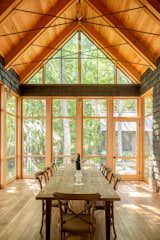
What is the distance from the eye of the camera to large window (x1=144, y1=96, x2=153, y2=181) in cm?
870

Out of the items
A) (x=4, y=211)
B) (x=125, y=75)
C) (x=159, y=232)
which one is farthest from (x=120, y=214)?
(x=125, y=75)

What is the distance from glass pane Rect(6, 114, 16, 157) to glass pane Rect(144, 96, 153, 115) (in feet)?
15.0

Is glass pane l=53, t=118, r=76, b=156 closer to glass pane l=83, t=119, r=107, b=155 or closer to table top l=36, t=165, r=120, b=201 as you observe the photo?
glass pane l=83, t=119, r=107, b=155

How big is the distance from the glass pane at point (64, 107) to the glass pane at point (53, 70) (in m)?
0.76

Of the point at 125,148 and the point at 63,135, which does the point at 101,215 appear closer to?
the point at 125,148

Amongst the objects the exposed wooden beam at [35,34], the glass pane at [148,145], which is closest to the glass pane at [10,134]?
the exposed wooden beam at [35,34]

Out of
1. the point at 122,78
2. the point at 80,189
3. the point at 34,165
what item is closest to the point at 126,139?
the point at 122,78

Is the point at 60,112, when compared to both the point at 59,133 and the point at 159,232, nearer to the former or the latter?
the point at 59,133

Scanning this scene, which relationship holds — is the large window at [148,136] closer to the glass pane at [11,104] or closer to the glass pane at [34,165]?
the glass pane at [34,165]

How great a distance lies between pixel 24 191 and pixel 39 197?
4339mm

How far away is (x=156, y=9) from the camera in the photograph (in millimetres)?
5477

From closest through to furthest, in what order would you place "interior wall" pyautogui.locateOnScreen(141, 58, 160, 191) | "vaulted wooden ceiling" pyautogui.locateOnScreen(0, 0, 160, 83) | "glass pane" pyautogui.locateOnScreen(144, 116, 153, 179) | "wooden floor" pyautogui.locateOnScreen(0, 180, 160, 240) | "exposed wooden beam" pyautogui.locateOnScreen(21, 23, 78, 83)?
"wooden floor" pyautogui.locateOnScreen(0, 180, 160, 240) → "vaulted wooden ceiling" pyautogui.locateOnScreen(0, 0, 160, 83) → "interior wall" pyautogui.locateOnScreen(141, 58, 160, 191) → "glass pane" pyautogui.locateOnScreen(144, 116, 153, 179) → "exposed wooden beam" pyautogui.locateOnScreen(21, 23, 78, 83)

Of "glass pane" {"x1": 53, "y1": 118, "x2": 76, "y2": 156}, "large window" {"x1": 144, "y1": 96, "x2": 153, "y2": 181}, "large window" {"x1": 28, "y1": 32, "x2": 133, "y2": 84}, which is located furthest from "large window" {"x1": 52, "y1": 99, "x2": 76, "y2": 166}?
"large window" {"x1": 144, "y1": 96, "x2": 153, "y2": 181}

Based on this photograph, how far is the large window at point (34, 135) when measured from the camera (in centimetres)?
989
